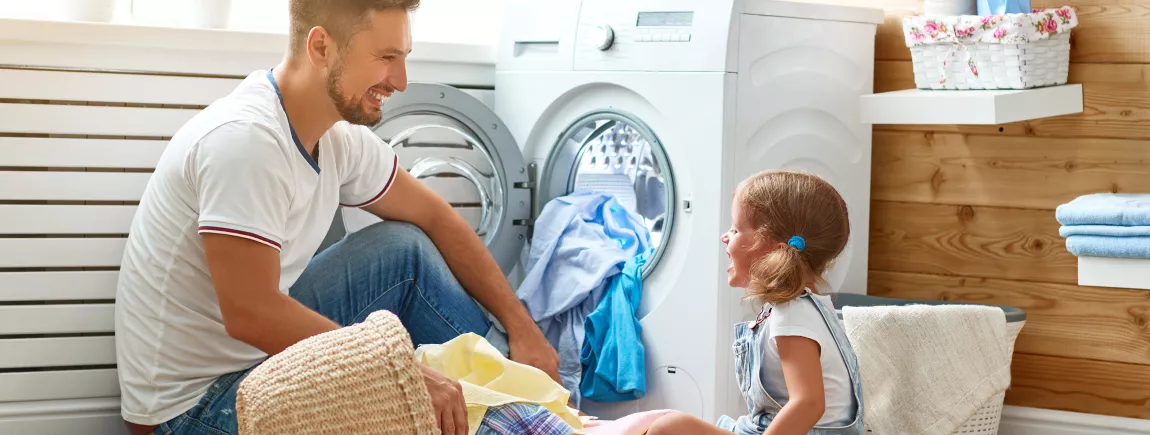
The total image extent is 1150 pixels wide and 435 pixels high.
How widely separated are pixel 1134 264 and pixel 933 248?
607 millimetres

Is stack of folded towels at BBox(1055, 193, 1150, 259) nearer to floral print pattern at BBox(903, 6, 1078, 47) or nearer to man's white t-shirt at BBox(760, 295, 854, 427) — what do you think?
floral print pattern at BBox(903, 6, 1078, 47)

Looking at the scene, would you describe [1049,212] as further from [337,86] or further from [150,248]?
[150,248]

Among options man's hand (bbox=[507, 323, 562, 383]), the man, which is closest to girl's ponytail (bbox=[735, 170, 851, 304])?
the man

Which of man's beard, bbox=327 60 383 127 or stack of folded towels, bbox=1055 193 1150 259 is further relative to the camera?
stack of folded towels, bbox=1055 193 1150 259

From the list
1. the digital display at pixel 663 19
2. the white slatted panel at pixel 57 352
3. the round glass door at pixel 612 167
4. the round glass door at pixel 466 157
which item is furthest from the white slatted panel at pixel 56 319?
the digital display at pixel 663 19

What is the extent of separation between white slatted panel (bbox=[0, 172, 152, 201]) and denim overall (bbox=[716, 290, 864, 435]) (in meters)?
1.19

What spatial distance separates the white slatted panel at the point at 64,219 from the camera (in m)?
2.15

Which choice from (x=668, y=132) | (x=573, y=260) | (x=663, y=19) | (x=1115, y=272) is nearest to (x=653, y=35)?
(x=663, y=19)

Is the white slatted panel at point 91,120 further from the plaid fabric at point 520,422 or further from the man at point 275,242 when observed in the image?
the plaid fabric at point 520,422

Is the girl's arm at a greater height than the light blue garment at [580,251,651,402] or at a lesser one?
greater

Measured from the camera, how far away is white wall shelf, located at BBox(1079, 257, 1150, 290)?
6.57 ft

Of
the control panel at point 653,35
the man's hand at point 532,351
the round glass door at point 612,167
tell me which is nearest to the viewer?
the man's hand at point 532,351

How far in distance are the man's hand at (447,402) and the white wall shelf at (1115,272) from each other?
1187 millimetres

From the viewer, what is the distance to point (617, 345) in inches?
91.3
